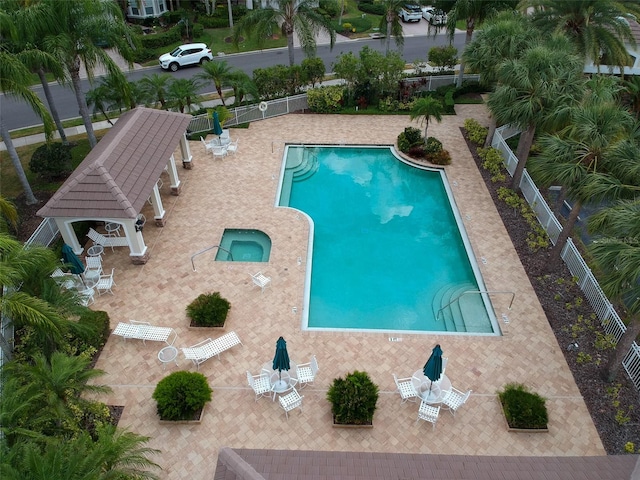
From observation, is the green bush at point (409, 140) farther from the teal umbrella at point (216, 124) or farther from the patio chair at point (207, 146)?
the patio chair at point (207, 146)

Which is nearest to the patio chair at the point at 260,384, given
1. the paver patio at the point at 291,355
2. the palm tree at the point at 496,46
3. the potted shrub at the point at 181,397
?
the paver patio at the point at 291,355

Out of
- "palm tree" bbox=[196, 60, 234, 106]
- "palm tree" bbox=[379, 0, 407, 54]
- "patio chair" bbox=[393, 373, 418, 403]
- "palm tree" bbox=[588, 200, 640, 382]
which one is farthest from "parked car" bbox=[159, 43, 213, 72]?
"palm tree" bbox=[588, 200, 640, 382]

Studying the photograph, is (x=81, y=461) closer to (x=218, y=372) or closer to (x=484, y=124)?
(x=218, y=372)

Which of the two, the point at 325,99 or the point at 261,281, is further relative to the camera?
the point at 325,99

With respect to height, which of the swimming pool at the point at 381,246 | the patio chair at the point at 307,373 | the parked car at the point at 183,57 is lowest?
the swimming pool at the point at 381,246

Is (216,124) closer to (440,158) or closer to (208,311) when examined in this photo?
(440,158)

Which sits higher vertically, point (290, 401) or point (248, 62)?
point (248, 62)

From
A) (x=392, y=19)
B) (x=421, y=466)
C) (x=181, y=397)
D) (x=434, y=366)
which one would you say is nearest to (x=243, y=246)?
(x=181, y=397)
